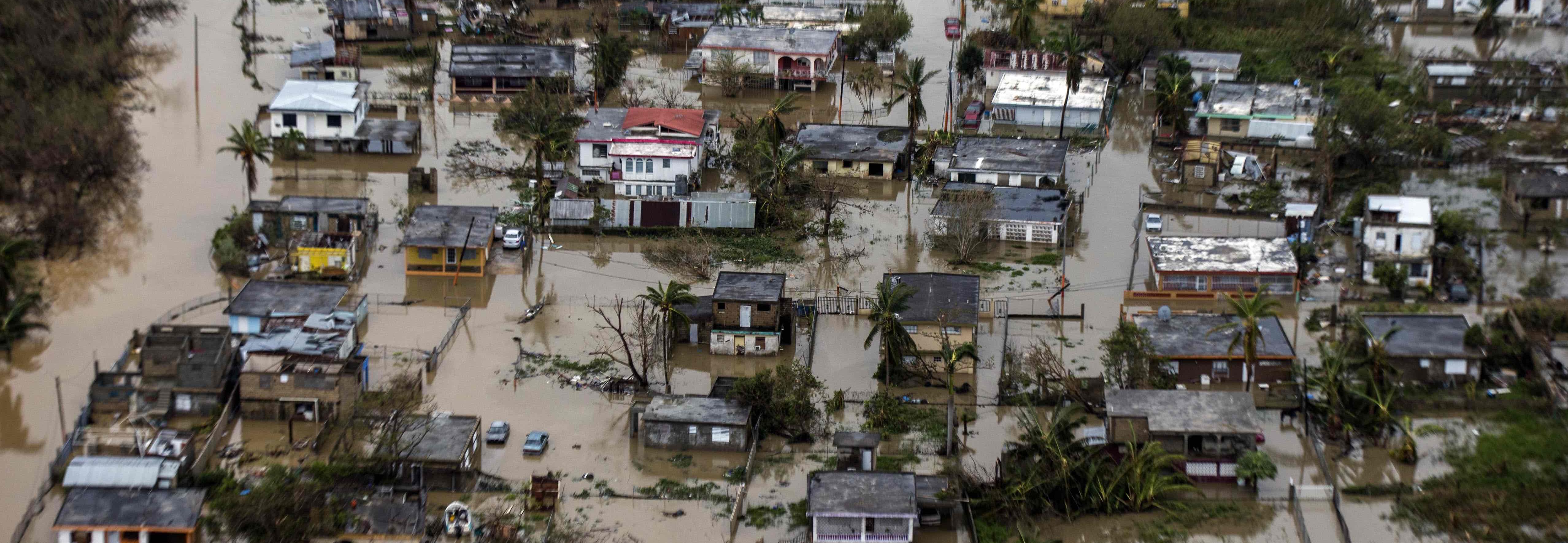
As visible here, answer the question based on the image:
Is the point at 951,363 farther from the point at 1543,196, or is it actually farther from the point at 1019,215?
the point at 1543,196

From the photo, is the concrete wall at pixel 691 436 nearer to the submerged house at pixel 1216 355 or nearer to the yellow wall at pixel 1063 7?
the submerged house at pixel 1216 355

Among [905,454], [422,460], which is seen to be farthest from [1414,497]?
[422,460]

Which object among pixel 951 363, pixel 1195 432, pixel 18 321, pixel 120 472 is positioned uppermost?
pixel 18 321

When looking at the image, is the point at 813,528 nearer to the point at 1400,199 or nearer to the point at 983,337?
the point at 983,337

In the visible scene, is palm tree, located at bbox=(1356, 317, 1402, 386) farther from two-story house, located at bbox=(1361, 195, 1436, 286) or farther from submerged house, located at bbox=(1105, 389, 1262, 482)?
two-story house, located at bbox=(1361, 195, 1436, 286)

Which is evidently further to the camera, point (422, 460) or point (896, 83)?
point (896, 83)

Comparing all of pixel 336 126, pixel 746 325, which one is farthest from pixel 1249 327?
pixel 336 126

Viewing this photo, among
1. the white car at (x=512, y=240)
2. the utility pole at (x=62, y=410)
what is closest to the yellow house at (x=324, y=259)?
the white car at (x=512, y=240)
